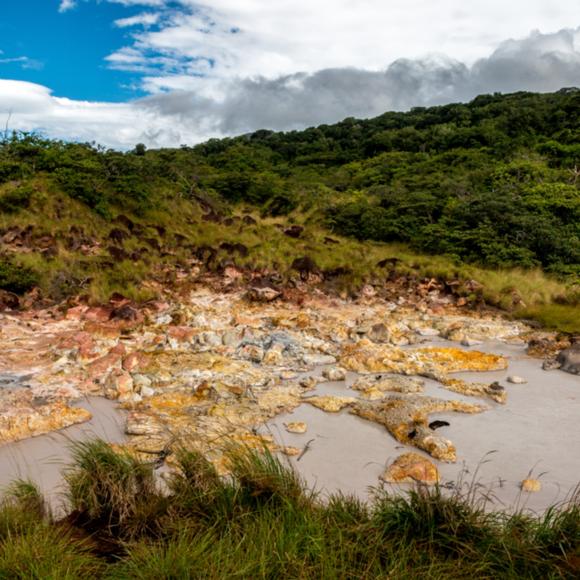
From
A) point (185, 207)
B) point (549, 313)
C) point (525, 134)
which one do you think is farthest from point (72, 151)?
point (525, 134)

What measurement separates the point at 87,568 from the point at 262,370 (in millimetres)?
4347

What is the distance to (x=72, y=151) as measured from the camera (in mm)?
16422

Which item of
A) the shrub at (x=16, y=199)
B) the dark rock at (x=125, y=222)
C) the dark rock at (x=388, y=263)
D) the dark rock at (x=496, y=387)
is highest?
the shrub at (x=16, y=199)

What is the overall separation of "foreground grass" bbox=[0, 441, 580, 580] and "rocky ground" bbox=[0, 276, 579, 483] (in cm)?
40

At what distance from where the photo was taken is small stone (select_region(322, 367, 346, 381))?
6.47 metres

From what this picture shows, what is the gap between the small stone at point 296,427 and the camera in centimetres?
482

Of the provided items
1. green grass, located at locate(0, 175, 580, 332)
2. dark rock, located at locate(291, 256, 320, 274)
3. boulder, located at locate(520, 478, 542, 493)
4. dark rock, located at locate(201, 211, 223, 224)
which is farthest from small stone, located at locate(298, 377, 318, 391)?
dark rock, located at locate(201, 211, 223, 224)

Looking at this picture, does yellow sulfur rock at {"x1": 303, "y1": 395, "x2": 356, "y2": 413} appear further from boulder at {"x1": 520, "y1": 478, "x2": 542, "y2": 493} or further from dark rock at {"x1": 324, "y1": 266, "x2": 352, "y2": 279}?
dark rock at {"x1": 324, "y1": 266, "x2": 352, "y2": 279}

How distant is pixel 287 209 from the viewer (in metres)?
20.3

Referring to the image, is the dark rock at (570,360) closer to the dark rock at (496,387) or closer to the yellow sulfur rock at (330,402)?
the dark rock at (496,387)

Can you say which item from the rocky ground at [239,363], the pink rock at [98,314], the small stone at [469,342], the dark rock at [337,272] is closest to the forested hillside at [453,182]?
the dark rock at [337,272]

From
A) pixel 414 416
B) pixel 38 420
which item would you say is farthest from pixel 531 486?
pixel 38 420

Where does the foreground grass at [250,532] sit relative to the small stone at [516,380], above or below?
above

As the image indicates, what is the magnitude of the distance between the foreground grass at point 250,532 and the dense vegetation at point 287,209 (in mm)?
7246
